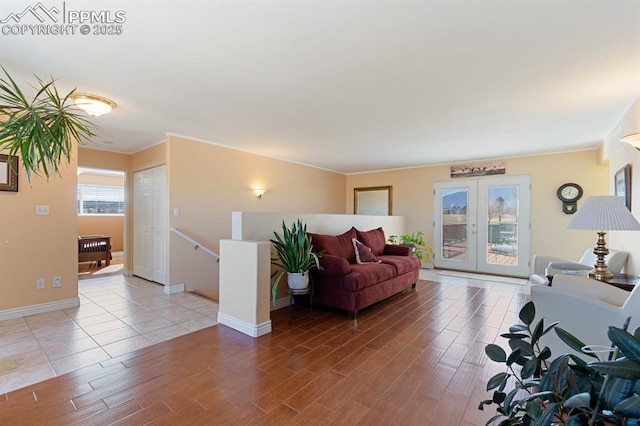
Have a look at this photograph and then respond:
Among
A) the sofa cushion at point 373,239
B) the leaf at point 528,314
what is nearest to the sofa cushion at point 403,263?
the sofa cushion at point 373,239

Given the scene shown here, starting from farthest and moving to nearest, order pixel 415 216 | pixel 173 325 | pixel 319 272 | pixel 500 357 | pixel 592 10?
pixel 415 216 → pixel 319 272 → pixel 173 325 → pixel 592 10 → pixel 500 357

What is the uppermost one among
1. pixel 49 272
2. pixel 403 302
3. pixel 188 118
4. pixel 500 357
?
pixel 188 118

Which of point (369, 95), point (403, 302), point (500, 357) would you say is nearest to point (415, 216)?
point (403, 302)

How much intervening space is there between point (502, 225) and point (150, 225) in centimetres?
686

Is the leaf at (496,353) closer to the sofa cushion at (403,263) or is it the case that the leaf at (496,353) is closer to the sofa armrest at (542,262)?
the sofa cushion at (403,263)

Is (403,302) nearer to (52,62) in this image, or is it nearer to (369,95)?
(369,95)

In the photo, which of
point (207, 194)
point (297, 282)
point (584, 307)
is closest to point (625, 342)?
point (584, 307)

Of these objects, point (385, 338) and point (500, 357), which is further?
point (385, 338)

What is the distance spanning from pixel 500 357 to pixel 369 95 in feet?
8.73

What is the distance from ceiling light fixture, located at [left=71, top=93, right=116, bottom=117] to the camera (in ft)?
9.60

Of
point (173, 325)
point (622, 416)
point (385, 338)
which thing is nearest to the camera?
point (622, 416)

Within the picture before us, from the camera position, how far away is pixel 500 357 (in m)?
0.89

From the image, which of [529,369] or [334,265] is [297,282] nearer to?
[334,265]

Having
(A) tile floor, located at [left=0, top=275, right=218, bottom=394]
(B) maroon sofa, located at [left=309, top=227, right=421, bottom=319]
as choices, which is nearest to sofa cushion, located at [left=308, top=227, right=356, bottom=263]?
(B) maroon sofa, located at [left=309, top=227, right=421, bottom=319]
